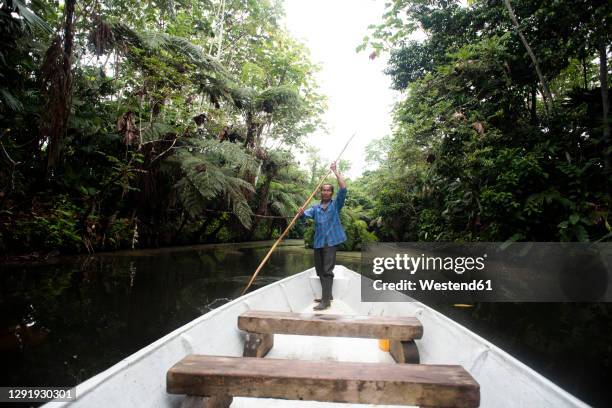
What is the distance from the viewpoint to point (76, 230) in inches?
290

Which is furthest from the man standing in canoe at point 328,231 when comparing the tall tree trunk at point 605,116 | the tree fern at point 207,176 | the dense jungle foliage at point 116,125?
the tree fern at point 207,176

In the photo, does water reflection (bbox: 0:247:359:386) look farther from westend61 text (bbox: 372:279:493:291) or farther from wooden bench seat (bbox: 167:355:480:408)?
westend61 text (bbox: 372:279:493:291)

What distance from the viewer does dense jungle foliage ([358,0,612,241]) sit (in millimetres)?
5520

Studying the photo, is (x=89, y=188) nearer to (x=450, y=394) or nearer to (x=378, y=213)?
(x=450, y=394)

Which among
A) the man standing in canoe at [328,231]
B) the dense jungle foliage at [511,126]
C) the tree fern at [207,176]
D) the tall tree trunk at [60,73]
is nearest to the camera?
the man standing in canoe at [328,231]

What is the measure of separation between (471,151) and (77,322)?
24.0 feet

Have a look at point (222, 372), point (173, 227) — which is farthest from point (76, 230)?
point (222, 372)

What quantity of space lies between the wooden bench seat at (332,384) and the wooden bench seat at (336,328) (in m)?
0.69

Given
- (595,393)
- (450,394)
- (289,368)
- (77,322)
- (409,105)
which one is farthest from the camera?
(409,105)

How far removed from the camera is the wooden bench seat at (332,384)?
1.21 m

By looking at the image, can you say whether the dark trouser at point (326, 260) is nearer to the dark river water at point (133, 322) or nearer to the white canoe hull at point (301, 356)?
the white canoe hull at point (301, 356)

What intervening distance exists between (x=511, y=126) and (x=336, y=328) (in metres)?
7.22

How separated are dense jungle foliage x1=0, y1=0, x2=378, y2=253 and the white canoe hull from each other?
3.25 meters

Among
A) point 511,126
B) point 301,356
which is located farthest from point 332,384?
point 511,126
